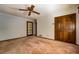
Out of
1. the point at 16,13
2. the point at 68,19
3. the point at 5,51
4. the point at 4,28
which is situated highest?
the point at 16,13

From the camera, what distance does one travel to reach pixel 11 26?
8.04 feet

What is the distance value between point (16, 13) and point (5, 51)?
96cm

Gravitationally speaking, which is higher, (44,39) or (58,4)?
(58,4)

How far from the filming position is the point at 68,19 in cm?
213

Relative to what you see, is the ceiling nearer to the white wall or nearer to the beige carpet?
the white wall

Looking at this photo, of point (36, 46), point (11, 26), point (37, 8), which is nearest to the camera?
point (37, 8)

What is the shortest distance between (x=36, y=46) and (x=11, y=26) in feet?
2.87

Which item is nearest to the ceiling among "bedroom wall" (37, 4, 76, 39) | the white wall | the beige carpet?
"bedroom wall" (37, 4, 76, 39)

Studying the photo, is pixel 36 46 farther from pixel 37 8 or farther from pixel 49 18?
pixel 37 8

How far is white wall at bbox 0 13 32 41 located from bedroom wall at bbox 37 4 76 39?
0.44 m

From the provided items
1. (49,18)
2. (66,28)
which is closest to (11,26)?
(49,18)
